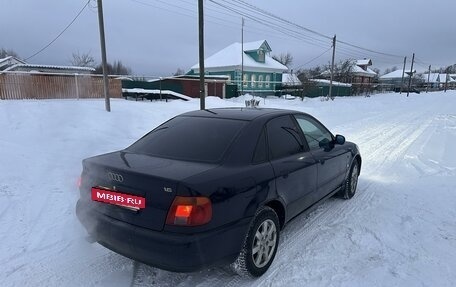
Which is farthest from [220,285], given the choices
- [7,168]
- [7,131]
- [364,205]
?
[7,131]

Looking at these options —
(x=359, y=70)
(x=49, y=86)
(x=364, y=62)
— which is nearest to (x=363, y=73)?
(x=359, y=70)

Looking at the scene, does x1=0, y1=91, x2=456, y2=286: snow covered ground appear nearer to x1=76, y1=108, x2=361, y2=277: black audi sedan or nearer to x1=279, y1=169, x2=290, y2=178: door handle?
x1=76, y1=108, x2=361, y2=277: black audi sedan

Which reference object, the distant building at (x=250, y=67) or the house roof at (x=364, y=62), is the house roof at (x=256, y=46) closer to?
the distant building at (x=250, y=67)

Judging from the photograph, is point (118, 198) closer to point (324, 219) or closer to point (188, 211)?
point (188, 211)

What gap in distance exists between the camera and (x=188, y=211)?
2.65m

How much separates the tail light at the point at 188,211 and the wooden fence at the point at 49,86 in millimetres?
15463

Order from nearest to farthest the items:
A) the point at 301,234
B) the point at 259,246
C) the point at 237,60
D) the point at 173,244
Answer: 1. the point at 173,244
2. the point at 259,246
3. the point at 301,234
4. the point at 237,60

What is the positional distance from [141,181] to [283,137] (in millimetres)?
1754

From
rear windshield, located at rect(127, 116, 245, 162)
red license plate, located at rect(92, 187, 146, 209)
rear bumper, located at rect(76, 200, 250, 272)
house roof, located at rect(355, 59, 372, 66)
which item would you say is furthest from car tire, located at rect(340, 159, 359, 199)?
house roof, located at rect(355, 59, 372, 66)

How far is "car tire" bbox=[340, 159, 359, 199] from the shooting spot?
528cm

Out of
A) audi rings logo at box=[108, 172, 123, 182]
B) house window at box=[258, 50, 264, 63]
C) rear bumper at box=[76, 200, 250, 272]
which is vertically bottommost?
rear bumper at box=[76, 200, 250, 272]

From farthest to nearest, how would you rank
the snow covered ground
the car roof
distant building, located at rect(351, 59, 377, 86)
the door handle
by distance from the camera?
distant building, located at rect(351, 59, 377, 86) < the car roof < the door handle < the snow covered ground

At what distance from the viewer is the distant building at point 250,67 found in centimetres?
3655

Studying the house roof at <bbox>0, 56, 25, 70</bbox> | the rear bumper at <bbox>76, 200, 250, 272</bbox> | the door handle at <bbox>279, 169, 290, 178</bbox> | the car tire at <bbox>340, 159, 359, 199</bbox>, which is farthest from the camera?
the house roof at <bbox>0, 56, 25, 70</bbox>
